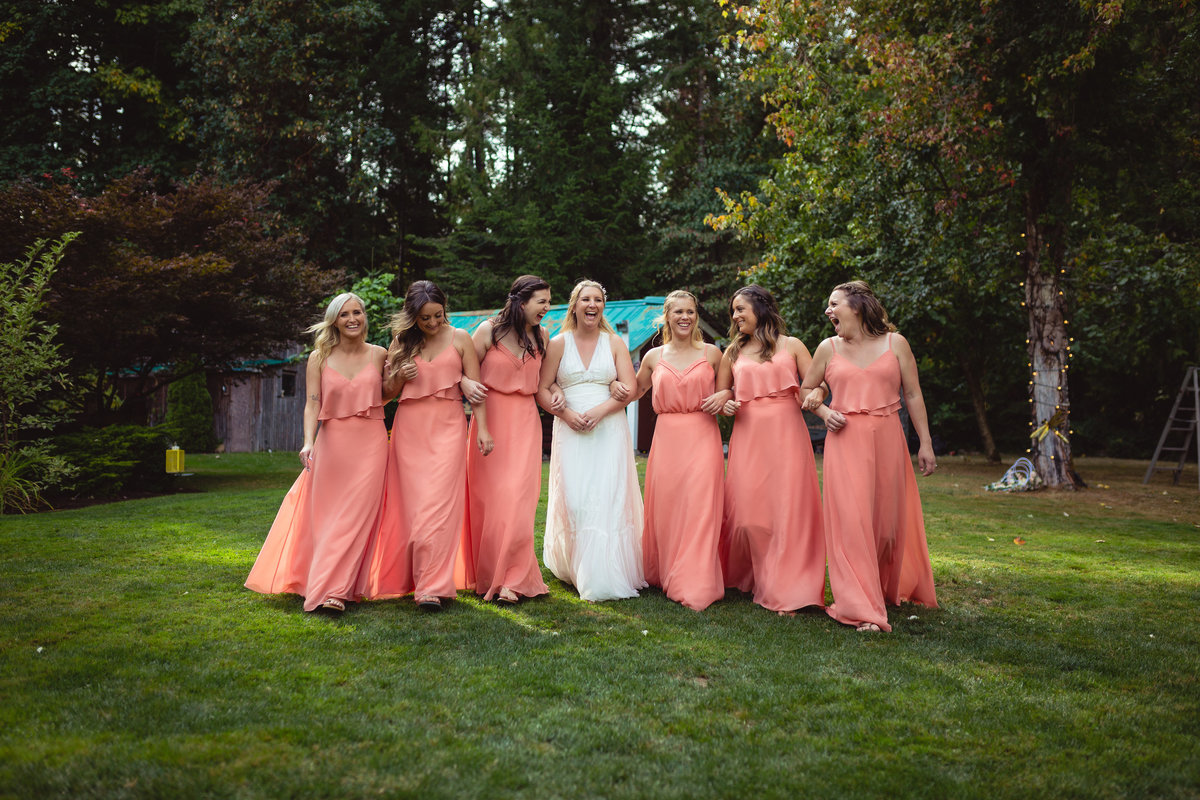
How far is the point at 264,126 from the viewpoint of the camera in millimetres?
25906

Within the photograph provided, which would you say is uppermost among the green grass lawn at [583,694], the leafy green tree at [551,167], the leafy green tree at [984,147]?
the leafy green tree at [551,167]

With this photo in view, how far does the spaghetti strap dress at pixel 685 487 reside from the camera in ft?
20.5

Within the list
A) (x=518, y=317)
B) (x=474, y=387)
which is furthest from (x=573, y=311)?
(x=474, y=387)

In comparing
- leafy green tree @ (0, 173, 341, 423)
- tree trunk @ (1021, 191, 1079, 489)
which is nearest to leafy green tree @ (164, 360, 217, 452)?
leafy green tree @ (0, 173, 341, 423)

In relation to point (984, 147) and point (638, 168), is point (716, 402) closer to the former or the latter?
point (984, 147)

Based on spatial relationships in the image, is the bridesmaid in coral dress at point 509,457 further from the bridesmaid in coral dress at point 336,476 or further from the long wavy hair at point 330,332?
the long wavy hair at point 330,332

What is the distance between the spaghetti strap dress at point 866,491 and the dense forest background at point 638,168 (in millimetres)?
7905

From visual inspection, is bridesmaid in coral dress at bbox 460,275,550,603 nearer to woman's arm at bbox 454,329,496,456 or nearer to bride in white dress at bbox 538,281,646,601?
woman's arm at bbox 454,329,496,456

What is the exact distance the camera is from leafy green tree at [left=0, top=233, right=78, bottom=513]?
10.5 meters

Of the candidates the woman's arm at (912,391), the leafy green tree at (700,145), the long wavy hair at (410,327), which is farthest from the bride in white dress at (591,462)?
the leafy green tree at (700,145)

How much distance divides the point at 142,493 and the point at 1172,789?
45.1 ft

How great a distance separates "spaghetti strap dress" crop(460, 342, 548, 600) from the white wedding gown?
0.28 m

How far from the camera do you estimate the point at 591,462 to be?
21.3ft

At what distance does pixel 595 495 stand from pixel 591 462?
258 millimetres
